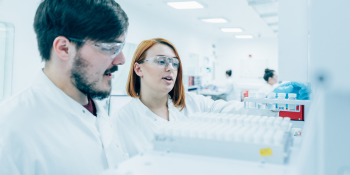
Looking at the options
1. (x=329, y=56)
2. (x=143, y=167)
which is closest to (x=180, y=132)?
(x=143, y=167)

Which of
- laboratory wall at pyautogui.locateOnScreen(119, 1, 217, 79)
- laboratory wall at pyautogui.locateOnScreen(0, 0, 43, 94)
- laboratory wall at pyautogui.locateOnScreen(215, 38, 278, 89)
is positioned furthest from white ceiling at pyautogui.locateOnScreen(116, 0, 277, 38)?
laboratory wall at pyautogui.locateOnScreen(215, 38, 278, 89)

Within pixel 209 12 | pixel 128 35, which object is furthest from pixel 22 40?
pixel 209 12

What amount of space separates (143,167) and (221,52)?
1091 cm

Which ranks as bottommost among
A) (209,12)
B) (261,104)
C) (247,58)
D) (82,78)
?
(261,104)

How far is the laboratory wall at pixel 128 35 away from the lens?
317 cm

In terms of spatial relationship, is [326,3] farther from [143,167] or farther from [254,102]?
[254,102]

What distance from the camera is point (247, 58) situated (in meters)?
10.6

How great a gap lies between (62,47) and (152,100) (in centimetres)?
70

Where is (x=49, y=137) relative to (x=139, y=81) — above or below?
below

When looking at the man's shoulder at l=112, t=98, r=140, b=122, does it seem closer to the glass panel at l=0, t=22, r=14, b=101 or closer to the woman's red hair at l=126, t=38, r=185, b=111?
the woman's red hair at l=126, t=38, r=185, b=111

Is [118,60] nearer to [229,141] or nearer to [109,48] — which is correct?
[109,48]

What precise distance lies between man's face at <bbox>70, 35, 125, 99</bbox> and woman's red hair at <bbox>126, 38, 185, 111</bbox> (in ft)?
1.81

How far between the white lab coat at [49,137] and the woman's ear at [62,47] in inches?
4.8

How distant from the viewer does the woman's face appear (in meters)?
1.62
